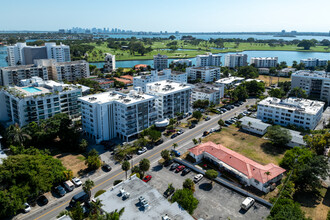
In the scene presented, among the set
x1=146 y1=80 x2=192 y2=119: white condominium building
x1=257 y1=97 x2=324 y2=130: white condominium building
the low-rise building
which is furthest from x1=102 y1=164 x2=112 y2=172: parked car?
x1=257 y1=97 x2=324 y2=130: white condominium building

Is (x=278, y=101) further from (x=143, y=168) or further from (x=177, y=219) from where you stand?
(x=177, y=219)

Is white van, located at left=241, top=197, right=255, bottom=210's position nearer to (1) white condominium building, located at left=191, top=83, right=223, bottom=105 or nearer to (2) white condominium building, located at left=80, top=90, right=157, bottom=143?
(2) white condominium building, located at left=80, top=90, right=157, bottom=143

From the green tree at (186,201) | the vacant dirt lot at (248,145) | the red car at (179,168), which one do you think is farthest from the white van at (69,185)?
the vacant dirt lot at (248,145)

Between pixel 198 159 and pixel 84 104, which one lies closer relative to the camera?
pixel 198 159

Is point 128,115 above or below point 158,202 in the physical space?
above

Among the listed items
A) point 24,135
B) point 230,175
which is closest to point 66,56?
point 24,135

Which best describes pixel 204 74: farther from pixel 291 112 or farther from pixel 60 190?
pixel 60 190

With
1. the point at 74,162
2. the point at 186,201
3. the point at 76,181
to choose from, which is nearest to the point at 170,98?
the point at 74,162
